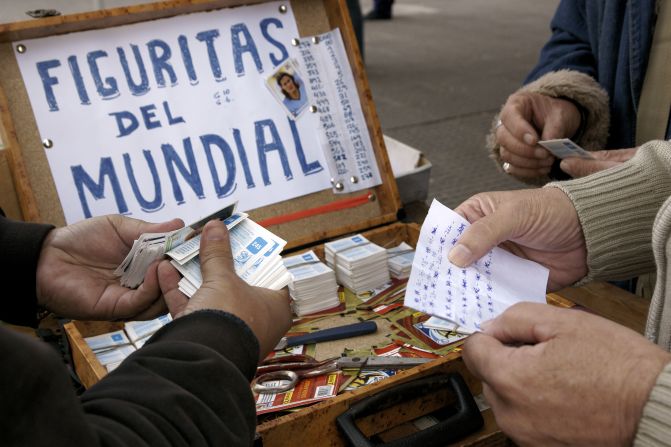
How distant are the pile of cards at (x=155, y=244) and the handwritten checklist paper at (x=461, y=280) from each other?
0.31m

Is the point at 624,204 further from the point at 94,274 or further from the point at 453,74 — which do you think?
the point at 453,74

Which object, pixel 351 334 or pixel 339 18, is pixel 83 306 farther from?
pixel 339 18

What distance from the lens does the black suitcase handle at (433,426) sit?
89 cm

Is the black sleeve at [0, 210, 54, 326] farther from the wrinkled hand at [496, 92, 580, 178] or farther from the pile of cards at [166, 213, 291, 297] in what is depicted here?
the wrinkled hand at [496, 92, 580, 178]

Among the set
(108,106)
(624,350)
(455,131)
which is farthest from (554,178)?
(455,131)

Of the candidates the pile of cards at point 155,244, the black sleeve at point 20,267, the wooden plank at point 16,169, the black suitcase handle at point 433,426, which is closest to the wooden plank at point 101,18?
the wooden plank at point 16,169

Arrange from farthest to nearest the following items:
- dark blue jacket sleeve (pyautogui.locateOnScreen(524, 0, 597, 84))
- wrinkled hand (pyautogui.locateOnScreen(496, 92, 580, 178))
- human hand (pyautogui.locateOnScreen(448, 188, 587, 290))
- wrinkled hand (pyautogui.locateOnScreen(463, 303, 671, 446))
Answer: dark blue jacket sleeve (pyautogui.locateOnScreen(524, 0, 597, 84))
wrinkled hand (pyautogui.locateOnScreen(496, 92, 580, 178))
human hand (pyautogui.locateOnScreen(448, 188, 587, 290))
wrinkled hand (pyautogui.locateOnScreen(463, 303, 671, 446))

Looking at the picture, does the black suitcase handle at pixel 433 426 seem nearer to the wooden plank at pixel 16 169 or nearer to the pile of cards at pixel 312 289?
the pile of cards at pixel 312 289

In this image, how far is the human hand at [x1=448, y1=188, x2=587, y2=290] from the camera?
38.9 inches

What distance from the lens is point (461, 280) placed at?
933 mm

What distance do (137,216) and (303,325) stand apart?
0.43m

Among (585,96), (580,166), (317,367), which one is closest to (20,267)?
(317,367)

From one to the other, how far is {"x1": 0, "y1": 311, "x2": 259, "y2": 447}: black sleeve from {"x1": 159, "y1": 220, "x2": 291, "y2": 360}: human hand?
0.03 meters

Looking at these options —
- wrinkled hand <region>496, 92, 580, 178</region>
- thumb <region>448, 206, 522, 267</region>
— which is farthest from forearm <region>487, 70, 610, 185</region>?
thumb <region>448, 206, 522, 267</region>
